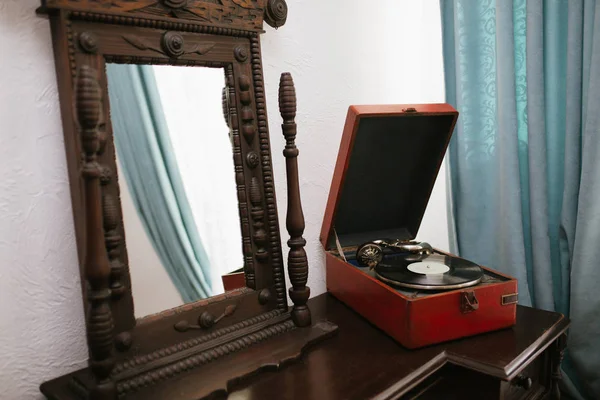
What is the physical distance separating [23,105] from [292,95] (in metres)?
0.59

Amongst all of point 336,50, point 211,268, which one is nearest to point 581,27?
point 336,50

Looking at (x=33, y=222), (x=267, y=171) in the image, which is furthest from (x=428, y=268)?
(x=33, y=222)

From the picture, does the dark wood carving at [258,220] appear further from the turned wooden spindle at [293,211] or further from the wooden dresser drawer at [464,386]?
the wooden dresser drawer at [464,386]

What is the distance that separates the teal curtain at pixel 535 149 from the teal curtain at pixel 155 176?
47.8 inches

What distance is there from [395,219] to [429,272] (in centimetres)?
39

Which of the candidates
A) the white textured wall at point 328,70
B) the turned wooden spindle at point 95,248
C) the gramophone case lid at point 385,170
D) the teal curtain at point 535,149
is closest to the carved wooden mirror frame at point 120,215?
the turned wooden spindle at point 95,248

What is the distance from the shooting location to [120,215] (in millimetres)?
1008

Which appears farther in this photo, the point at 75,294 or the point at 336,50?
the point at 336,50

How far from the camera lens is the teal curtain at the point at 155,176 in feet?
3.36

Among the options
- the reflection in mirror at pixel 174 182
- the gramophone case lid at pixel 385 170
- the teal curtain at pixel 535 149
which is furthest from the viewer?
the teal curtain at pixel 535 149

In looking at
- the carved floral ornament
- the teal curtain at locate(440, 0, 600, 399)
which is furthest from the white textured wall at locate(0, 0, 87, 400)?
the teal curtain at locate(440, 0, 600, 399)

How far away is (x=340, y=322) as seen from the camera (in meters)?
1.35

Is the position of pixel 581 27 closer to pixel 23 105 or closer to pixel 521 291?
pixel 521 291

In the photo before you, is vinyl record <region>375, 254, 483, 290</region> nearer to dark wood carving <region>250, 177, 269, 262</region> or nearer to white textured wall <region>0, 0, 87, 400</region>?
dark wood carving <region>250, 177, 269, 262</region>
